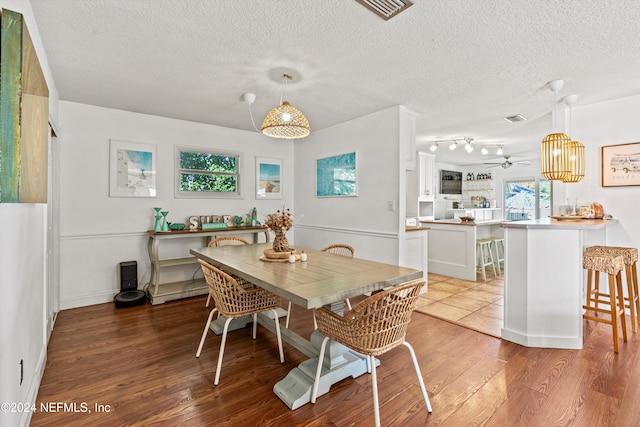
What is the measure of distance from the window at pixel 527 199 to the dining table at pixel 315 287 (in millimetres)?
7963

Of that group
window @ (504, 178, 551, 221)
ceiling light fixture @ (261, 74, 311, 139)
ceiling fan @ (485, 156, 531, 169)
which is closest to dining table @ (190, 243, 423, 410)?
ceiling light fixture @ (261, 74, 311, 139)

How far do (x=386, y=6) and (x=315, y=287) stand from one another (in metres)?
1.74

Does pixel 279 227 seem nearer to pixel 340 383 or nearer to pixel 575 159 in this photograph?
pixel 340 383

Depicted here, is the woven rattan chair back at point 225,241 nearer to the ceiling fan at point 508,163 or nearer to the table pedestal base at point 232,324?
the table pedestal base at point 232,324

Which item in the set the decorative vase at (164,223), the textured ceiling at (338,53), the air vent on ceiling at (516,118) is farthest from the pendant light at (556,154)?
the decorative vase at (164,223)

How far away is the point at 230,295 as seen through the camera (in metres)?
2.16

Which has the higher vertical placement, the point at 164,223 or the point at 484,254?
the point at 164,223

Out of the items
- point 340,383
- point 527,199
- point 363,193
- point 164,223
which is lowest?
point 340,383

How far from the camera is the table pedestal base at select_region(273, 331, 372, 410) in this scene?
189 cm

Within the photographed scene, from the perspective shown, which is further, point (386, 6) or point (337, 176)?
point (337, 176)

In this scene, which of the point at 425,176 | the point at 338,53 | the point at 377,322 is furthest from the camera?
the point at 425,176

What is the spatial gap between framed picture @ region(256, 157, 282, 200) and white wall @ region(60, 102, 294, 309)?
97cm

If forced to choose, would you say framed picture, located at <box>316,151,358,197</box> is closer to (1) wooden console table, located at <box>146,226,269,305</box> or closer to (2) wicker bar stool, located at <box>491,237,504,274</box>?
(1) wooden console table, located at <box>146,226,269,305</box>

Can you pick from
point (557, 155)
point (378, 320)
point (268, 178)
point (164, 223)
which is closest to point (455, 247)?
point (557, 155)
